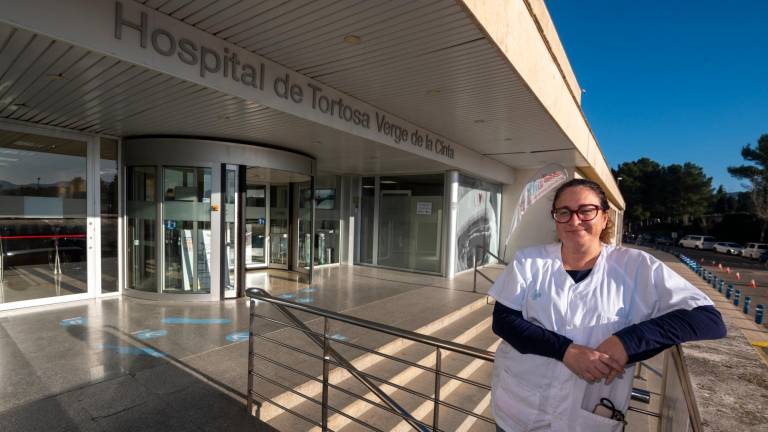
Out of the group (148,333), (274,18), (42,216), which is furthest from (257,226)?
(274,18)

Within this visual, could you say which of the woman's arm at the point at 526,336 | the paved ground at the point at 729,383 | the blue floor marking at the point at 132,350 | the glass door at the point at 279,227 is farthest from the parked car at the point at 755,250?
the blue floor marking at the point at 132,350

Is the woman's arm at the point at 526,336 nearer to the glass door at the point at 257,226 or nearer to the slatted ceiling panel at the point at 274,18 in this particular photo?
the slatted ceiling panel at the point at 274,18

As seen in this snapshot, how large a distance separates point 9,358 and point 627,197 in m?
56.0

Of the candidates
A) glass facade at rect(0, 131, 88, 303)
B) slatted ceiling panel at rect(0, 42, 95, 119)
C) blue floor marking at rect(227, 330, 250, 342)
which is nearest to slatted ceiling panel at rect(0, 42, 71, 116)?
slatted ceiling panel at rect(0, 42, 95, 119)

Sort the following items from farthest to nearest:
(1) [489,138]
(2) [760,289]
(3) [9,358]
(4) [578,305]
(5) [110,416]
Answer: (2) [760,289] < (1) [489,138] < (3) [9,358] < (5) [110,416] < (4) [578,305]

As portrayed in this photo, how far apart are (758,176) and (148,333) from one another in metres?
46.0

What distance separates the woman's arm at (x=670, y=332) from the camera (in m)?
1.15

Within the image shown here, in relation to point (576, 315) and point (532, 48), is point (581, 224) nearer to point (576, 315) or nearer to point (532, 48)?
point (576, 315)

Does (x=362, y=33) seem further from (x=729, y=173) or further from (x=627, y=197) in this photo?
(x=627, y=197)

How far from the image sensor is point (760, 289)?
13242mm

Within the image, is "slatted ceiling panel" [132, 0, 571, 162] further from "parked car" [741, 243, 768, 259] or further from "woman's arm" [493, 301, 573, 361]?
"parked car" [741, 243, 768, 259]

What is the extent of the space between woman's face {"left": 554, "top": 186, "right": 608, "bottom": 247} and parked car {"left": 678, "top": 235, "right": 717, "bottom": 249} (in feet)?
136

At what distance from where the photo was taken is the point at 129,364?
3.49 meters

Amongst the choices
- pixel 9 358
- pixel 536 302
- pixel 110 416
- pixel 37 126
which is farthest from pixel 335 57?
pixel 37 126
